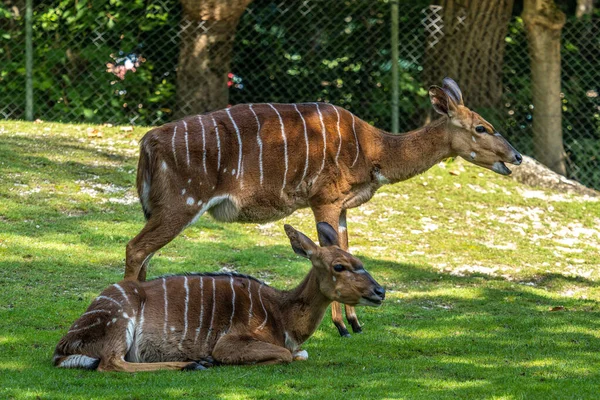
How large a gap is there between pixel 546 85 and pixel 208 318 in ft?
27.2

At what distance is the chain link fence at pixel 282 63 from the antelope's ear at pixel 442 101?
5.49 metres

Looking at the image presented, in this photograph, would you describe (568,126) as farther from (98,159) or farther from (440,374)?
(440,374)

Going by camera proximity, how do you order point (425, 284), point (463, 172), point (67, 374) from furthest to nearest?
point (463, 172)
point (425, 284)
point (67, 374)

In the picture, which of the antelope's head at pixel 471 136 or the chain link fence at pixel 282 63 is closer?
the antelope's head at pixel 471 136

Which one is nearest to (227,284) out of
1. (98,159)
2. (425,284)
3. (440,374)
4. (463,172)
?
(440,374)

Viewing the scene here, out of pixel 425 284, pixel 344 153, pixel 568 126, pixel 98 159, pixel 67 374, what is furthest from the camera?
pixel 568 126

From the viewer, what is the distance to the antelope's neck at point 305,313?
247 inches

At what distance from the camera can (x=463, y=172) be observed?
1273 cm

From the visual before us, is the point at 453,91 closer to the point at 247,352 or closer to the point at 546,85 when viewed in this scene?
the point at 247,352

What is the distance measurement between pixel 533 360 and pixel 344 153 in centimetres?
201

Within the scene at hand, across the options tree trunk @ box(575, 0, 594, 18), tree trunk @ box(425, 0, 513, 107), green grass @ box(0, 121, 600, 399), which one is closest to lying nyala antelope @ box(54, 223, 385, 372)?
green grass @ box(0, 121, 600, 399)

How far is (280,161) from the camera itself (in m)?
7.39

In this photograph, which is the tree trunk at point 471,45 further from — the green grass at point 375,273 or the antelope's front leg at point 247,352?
the antelope's front leg at point 247,352

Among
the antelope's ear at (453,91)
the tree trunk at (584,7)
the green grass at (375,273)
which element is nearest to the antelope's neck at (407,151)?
the antelope's ear at (453,91)
